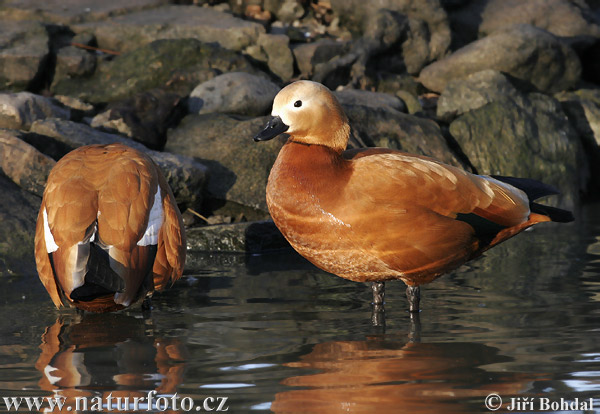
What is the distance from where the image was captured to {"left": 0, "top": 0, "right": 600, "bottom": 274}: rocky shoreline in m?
8.51

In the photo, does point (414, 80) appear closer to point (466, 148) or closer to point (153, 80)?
point (466, 148)

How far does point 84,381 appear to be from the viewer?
400cm

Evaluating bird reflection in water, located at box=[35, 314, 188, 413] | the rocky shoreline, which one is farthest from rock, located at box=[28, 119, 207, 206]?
bird reflection in water, located at box=[35, 314, 188, 413]

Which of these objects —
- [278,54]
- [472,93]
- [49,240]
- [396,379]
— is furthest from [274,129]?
[278,54]

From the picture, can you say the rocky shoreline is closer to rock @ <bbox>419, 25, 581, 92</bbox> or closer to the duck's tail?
rock @ <bbox>419, 25, 581, 92</bbox>

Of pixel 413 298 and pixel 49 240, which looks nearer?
pixel 49 240

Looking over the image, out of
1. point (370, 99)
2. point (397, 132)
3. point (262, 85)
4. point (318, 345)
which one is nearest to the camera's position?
point (318, 345)

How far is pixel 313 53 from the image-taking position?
11547 millimetres

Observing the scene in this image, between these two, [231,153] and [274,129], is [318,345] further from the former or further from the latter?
[231,153]

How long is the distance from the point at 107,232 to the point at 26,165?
3.00 m

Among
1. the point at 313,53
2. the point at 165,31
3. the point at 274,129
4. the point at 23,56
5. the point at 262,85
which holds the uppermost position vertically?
the point at 165,31

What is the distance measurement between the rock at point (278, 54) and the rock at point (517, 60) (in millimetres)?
1945

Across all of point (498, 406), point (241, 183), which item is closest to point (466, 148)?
point (241, 183)

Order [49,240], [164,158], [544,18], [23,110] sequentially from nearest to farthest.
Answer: [49,240] < [164,158] < [23,110] < [544,18]
